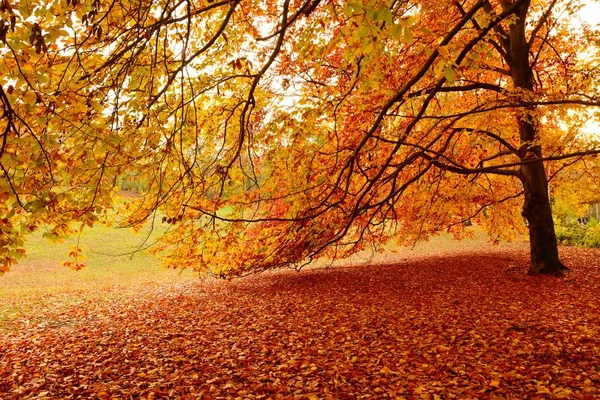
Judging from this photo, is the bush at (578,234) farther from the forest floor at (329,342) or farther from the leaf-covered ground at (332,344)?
the leaf-covered ground at (332,344)

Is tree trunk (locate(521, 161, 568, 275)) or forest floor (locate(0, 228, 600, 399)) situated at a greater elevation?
tree trunk (locate(521, 161, 568, 275))

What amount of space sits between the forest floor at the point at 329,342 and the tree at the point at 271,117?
1.22m

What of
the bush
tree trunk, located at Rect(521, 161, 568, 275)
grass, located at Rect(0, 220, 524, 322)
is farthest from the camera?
the bush

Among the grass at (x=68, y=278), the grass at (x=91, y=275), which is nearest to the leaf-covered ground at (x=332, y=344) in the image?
the grass at (x=68, y=278)

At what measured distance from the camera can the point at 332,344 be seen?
611cm

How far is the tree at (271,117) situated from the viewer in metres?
3.45

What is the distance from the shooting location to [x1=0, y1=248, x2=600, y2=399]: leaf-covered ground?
462 centimetres

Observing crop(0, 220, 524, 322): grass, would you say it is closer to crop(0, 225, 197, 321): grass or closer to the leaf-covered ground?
crop(0, 225, 197, 321): grass

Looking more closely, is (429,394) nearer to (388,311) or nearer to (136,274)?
(388,311)

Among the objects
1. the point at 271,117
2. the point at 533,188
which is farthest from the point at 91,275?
the point at 533,188

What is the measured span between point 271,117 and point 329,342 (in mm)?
3666

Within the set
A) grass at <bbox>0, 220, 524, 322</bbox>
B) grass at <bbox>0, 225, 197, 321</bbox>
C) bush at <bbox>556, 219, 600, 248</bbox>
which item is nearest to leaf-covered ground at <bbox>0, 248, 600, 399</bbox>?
grass at <bbox>0, 225, 197, 321</bbox>

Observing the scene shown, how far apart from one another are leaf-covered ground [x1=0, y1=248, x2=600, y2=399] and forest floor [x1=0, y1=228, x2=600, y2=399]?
23mm

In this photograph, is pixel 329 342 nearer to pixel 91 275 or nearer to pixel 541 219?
pixel 541 219
